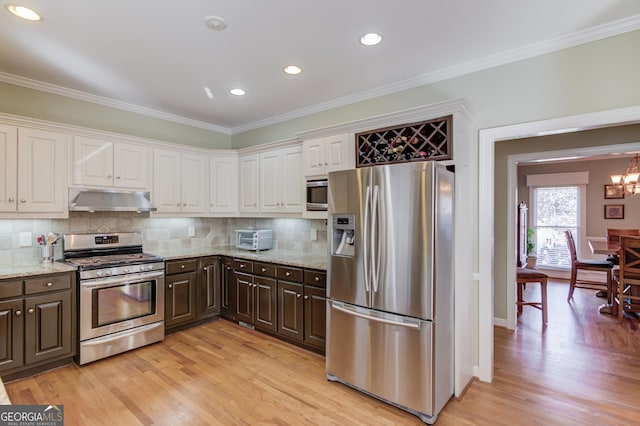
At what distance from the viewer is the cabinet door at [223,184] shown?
4.56 metres

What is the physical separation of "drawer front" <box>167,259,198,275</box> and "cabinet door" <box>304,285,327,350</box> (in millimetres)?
1534

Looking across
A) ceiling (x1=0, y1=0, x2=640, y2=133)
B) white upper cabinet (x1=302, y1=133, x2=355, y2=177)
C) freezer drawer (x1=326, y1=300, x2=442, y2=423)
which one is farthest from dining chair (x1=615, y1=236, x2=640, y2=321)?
white upper cabinet (x1=302, y1=133, x2=355, y2=177)

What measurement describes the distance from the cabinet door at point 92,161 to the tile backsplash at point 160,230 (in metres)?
0.46

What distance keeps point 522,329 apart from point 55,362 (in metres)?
5.11

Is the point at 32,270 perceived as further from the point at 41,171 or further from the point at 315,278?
the point at 315,278

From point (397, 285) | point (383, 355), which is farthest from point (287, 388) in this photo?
point (397, 285)

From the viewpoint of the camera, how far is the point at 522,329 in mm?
4176

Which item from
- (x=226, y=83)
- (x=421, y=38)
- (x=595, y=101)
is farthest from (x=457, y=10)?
(x=226, y=83)

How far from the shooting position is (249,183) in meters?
4.51

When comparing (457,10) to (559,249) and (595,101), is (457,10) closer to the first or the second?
(595,101)

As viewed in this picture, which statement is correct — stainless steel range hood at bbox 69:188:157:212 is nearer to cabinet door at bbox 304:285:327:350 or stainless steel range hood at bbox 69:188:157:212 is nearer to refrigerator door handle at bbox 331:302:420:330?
cabinet door at bbox 304:285:327:350

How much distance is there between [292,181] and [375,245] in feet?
5.80

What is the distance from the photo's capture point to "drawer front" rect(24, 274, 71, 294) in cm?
281

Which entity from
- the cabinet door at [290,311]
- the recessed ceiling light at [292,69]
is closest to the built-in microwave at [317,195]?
the cabinet door at [290,311]
